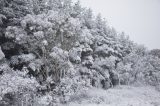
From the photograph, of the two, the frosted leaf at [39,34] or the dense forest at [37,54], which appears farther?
the frosted leaf at [39,34]

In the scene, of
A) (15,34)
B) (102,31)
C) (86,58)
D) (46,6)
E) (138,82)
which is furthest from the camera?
(138,82)

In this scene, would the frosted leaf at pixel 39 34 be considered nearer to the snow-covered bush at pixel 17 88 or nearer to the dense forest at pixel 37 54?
the dense forest at pixel 37 54

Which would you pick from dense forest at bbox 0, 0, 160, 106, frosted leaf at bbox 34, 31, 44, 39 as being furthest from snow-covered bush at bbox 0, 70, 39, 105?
frosted leaf at bbox 34, 31, 44, 39

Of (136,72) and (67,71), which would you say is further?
(136,72)

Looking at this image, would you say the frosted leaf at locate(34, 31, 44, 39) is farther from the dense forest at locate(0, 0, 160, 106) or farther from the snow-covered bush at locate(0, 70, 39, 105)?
the snow-covered bush at locate(0, 70, 39, 105)

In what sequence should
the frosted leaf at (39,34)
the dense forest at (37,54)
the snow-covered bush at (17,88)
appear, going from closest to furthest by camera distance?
the snow-covered bush at (17,88), the dense forest at (37,54), the frosted leaf at (39,34)

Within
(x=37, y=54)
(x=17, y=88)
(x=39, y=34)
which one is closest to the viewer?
(x=17, y=88)

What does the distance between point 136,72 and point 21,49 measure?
29945mm

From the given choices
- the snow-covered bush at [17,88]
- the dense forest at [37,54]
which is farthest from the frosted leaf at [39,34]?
the snow-covered bush at [17,88]

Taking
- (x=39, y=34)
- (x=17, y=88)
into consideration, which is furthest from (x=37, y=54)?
(x=17, y=88)

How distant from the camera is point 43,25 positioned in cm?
2178

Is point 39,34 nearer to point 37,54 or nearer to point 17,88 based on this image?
point 37,54

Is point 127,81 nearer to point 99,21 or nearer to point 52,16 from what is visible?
point 99,21

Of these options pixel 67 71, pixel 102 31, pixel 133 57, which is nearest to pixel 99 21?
pixel 102 31
